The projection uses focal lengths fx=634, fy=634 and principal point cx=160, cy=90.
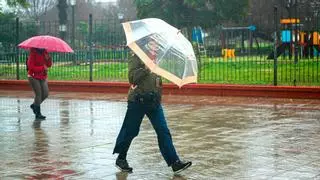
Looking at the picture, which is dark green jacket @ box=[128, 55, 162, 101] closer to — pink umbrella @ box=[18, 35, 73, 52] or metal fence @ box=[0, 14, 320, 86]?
pink umbrella @ box=[18, 35, 73, 52]

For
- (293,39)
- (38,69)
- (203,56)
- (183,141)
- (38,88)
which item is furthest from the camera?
(293,39)

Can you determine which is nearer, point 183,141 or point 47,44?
point 183,141

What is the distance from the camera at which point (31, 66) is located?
12039 millimetres

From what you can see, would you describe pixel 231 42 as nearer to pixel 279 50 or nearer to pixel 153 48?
pixel 279 50

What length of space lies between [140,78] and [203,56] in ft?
34.1

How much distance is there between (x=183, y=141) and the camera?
9.24 meters

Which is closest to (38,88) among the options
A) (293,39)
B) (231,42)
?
(231,42)

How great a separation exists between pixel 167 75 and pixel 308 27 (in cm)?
1044

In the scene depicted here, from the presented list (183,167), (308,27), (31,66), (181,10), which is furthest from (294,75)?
(181,10)

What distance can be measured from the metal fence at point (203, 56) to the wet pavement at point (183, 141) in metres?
2.20

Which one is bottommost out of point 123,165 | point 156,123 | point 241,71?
point 123,165

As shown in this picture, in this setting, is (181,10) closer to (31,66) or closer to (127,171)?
(31,66)

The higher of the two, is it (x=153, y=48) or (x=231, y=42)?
(x=153, y=48)

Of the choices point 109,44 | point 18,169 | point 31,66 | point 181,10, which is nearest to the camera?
point 18,169
